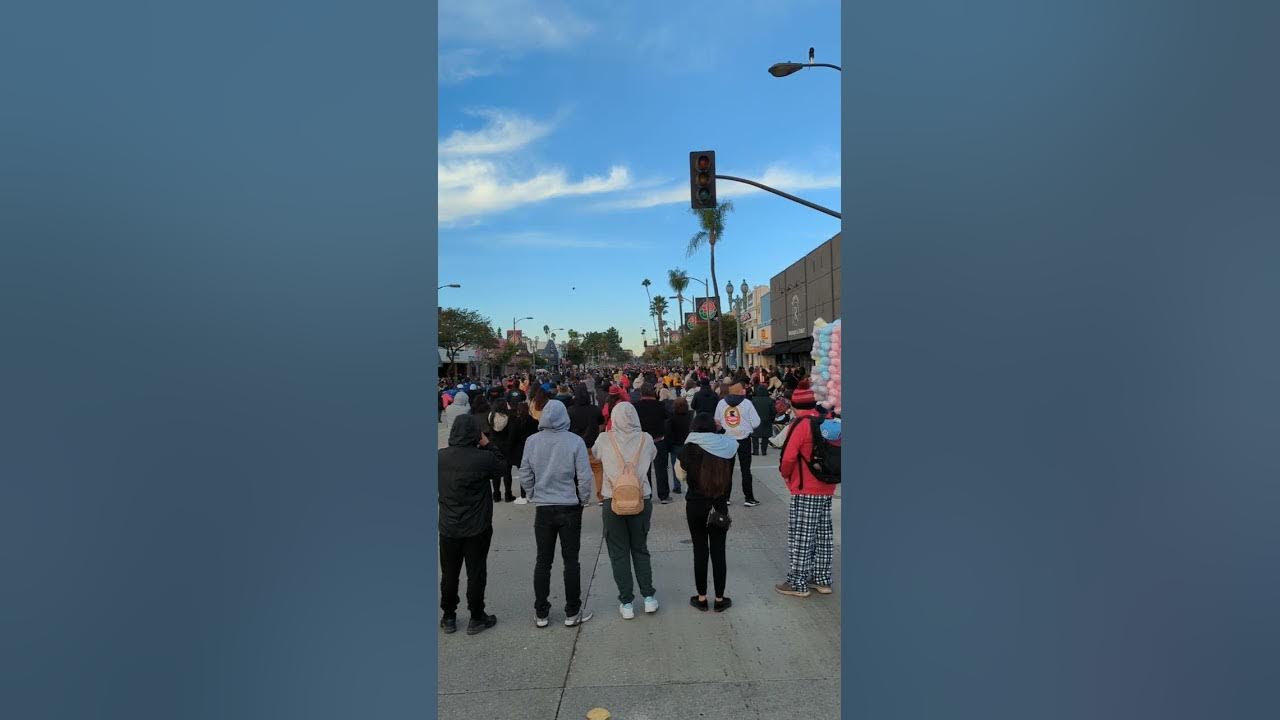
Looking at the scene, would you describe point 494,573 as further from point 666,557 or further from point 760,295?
point 760,295

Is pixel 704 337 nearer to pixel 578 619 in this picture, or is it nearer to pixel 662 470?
pixel 662 470

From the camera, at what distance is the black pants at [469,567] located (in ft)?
15.3

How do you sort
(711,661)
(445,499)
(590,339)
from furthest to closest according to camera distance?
1. (590,339)
2. (445,499)
3. (711,661)

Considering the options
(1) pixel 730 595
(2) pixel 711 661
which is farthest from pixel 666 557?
(2) pixel 711 661

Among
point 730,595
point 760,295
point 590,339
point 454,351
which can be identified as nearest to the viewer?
point 730,595

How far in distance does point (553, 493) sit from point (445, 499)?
2.58 ft

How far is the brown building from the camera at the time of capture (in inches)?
1168

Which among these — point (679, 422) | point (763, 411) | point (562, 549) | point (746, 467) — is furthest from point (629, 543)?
point (763, 411)

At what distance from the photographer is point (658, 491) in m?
8.69

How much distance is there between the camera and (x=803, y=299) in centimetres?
3566

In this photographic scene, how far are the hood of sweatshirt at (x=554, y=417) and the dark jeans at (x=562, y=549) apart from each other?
2.00 ft

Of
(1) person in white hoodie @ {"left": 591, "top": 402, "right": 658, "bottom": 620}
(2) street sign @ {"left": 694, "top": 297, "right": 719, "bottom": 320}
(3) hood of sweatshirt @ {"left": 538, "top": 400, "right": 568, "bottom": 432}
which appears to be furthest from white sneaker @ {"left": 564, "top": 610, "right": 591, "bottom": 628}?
(2) street sign @ {"left": 694, "top": 297, "right": 719, "bottom": 320}

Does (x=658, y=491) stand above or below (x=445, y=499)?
below

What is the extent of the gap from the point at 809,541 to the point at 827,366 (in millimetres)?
2001
